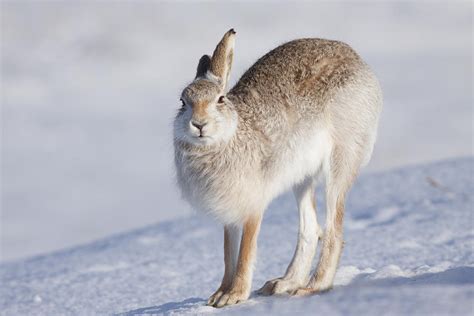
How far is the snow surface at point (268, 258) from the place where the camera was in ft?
16.8

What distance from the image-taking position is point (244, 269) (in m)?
4.89

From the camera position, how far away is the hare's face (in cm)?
473

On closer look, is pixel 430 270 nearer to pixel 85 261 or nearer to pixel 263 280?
pixel 263 280

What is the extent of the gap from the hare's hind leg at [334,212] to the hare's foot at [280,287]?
0.34ft

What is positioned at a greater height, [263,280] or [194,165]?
[194,165]

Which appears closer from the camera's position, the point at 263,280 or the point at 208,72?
the point at 208,72

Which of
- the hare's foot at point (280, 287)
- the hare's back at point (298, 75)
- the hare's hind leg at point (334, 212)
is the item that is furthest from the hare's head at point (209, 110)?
the hare's foot at point (280, 287)

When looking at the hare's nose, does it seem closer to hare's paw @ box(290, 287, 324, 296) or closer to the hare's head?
the hare's head

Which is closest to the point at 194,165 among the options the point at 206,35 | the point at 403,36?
the point at 206,35

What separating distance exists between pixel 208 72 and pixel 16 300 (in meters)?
2.83

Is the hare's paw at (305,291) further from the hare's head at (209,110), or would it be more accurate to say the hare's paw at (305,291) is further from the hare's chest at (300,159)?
the hare's head at (209,110)

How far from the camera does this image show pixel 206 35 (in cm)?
2295

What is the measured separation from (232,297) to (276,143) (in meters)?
0.90

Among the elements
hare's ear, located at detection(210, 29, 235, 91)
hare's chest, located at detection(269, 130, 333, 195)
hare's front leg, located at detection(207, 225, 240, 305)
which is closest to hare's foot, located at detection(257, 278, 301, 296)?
hare's front leg, located at detection(207, 225, 240, 305)
